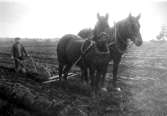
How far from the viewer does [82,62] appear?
7160 millimetres

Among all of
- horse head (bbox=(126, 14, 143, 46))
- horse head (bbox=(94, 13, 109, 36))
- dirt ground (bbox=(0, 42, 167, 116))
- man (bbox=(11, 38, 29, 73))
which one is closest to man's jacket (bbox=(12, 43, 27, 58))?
man (bbox=(11, 38, 29, 73))

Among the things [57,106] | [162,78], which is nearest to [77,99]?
[57,106]

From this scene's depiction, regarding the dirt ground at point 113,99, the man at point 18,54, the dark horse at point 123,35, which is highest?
the dark horse at point 123,35

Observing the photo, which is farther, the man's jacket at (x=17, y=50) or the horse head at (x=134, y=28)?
the man's jacket at (x=17, y=50)

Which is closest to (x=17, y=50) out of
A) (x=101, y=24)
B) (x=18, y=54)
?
(x=18, y=54)

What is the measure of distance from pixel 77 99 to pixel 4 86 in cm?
222

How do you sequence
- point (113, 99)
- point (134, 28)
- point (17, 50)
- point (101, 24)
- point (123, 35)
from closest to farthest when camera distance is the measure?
1. point (101, 24)
2. point (113, 99)
3. point (134, 28)
4. point (123, 35)
5. point (17, 50)

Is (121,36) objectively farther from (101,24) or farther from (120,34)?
(101,24)

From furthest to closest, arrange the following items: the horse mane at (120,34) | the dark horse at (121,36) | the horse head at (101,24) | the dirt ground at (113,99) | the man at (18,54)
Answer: the man at (18,54) → the horse mane at (120,34) → the dark horse at (121,36) → the horse head at (101,24) → the dirt ground at (113,99)

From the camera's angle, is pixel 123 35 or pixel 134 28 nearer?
pixel 134 28

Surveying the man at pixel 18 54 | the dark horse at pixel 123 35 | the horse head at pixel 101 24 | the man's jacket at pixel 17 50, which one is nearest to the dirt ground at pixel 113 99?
the dark horse at pixel 123 35

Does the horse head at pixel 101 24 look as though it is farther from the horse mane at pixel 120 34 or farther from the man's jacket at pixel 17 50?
the man's jacket at pixel 17 50

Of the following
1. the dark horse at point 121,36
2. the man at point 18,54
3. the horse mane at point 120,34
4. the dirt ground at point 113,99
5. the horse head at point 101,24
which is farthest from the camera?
the man at point 18,54

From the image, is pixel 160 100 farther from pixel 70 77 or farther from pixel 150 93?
pixel 70 77
